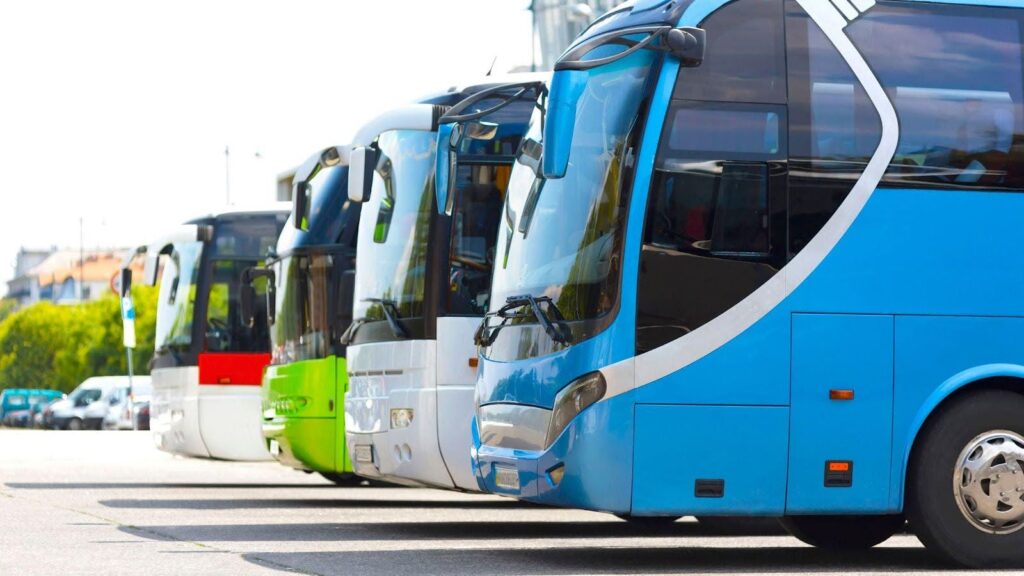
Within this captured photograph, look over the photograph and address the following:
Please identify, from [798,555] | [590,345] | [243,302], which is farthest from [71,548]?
[243,302]

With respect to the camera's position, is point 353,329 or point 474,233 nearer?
point 474,233

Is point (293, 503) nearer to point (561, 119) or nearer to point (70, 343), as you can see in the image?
point (561, 119)

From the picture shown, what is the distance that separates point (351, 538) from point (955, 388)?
4699 millimetres

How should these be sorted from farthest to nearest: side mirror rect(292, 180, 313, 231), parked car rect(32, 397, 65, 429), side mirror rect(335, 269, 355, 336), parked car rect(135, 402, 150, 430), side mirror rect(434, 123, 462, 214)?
parked car rect(32, 397, 65, 429), parked car rect(135, 402, 150, 430), side mirror rect(335, 269, 355, 336), side mirror rect(292, 180, 313, 231), side mirror rect(434, 123, 462, 214)

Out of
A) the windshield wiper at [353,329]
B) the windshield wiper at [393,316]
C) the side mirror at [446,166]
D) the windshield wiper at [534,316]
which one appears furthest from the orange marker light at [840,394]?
the windshield wiper at [353,329]

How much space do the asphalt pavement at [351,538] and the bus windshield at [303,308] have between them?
1.48m

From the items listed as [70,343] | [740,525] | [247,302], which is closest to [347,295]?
[740,525]

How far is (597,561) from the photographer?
11.7 m

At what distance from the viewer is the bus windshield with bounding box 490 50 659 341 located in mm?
10539

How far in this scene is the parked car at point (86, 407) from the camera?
209ft

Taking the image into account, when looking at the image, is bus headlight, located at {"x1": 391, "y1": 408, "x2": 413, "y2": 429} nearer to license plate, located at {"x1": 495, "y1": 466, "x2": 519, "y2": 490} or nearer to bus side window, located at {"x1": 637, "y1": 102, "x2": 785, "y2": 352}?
license plate, located at {"x1": 495, "y1": 466, "x2": 519, "y2": 490}

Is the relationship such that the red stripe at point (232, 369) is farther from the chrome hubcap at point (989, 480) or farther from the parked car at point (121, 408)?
the parked car at point (121, 408)

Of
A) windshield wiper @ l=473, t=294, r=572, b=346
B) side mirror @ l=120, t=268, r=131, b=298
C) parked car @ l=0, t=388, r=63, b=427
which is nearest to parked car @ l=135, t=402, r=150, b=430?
parked car @ l=0, t=388, r=63, b=427

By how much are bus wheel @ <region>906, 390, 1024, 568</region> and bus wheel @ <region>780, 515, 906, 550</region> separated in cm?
160
